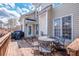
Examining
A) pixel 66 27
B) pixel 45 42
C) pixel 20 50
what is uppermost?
pixel 66 27

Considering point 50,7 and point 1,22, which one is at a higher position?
point 50,7

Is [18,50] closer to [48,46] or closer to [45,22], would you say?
[48,46]

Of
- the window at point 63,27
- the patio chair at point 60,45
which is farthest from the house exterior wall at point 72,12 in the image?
the patio chair at point 60,45

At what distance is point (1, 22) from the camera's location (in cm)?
259

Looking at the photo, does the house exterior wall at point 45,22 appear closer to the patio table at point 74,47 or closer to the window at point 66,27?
the window at point 66,27

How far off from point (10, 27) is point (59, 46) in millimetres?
901

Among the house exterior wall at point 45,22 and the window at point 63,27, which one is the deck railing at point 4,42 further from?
the window at point 63,27

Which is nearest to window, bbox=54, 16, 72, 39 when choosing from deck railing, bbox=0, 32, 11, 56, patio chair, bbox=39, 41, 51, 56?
patio chair, bbox=39, 41, 51, 56

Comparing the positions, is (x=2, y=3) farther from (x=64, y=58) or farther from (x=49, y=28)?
(x=64, y=58)

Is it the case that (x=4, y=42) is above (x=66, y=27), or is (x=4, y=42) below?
below

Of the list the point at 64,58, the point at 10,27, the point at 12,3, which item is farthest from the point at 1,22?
the point at 64,58

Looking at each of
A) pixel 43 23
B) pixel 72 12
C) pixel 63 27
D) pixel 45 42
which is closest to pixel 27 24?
pixel 43 23

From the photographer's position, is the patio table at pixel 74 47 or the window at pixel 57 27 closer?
the patio table at pixel 74 47

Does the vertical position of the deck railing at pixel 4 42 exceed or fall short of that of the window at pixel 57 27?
it falls short
